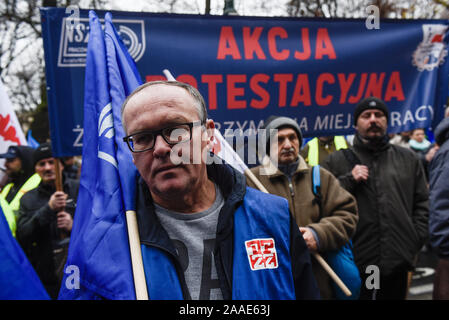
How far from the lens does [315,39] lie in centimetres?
345

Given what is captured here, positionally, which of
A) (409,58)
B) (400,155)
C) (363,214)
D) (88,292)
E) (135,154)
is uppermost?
(409,58)

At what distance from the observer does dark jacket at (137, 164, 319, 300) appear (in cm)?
140

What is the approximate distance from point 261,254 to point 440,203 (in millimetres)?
1557

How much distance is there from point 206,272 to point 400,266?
83.6 inches

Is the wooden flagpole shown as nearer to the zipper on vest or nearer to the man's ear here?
the zipper on vest

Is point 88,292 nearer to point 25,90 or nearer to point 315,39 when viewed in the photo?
point 315,39

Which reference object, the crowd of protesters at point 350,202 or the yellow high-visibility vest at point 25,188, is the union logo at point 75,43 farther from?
the yellow high-visibility vest at point 25,188

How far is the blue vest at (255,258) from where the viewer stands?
136 cm

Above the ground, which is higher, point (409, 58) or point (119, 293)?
point (409, 58)

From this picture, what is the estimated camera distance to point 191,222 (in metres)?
1.50

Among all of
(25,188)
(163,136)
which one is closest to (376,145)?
(163,136)

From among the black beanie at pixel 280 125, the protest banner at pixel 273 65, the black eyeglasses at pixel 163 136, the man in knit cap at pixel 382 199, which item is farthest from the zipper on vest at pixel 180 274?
the man in knit cap at pixel 382 199

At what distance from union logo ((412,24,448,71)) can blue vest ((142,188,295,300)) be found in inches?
109
